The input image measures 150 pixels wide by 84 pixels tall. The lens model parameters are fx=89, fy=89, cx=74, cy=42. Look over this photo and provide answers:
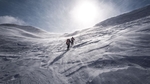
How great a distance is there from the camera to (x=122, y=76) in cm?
509

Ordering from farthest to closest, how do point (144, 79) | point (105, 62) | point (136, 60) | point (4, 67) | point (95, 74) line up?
1. point (4, 67)
2. point (105, 62)
3. point (136, 60)
4. point (95, 74)
5. point (144, 79)

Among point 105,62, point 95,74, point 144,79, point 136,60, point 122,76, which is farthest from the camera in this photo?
point 105,62

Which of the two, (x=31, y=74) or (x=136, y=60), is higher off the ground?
(x=136, y=60)

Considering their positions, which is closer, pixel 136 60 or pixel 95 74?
pixel 95 74

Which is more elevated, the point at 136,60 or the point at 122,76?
the point at 136,60

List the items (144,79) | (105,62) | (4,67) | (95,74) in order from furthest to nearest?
(4,67) < (105,62) < (95,74) < (144,79)

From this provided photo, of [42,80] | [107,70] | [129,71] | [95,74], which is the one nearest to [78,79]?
[95,74]

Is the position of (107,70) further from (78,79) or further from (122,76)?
(78,79)

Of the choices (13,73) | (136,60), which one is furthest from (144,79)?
(13,73)

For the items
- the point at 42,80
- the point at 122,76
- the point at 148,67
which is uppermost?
the point at 148,67

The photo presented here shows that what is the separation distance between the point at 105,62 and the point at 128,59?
1614mm

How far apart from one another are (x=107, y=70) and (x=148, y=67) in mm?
2311

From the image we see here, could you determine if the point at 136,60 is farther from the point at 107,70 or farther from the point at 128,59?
the point at 107,70

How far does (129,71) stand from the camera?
5301mm
